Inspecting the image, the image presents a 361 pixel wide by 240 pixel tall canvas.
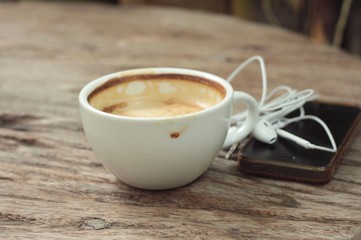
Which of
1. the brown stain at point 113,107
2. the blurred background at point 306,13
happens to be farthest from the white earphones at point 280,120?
the blurred background at point 306,13

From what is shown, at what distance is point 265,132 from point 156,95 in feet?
0.46

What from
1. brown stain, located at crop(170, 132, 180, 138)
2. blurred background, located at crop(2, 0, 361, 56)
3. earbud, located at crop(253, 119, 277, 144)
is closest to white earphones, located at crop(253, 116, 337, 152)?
earbud, located at crop(253, 119, 277, 144)

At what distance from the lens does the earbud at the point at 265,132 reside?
66 centimetres

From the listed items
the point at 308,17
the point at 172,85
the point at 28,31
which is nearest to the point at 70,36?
the point at 28,31

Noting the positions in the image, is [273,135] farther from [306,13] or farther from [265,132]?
[306,13]

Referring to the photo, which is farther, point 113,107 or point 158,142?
point 113,107

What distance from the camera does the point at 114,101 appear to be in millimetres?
655

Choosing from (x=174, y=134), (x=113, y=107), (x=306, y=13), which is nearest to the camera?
(x=174, y=134)

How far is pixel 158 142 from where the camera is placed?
546 mm

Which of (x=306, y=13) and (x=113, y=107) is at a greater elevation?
(x=113, y=107)

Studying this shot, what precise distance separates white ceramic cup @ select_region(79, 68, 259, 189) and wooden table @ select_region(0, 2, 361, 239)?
0.09 feet

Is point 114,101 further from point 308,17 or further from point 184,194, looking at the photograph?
point 308,17

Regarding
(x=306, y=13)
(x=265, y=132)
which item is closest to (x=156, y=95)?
(x=265, y=132)

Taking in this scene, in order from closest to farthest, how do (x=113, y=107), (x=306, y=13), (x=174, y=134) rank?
(x=174, y=134)
(x=113, y=107)
(x=306, y=13)
